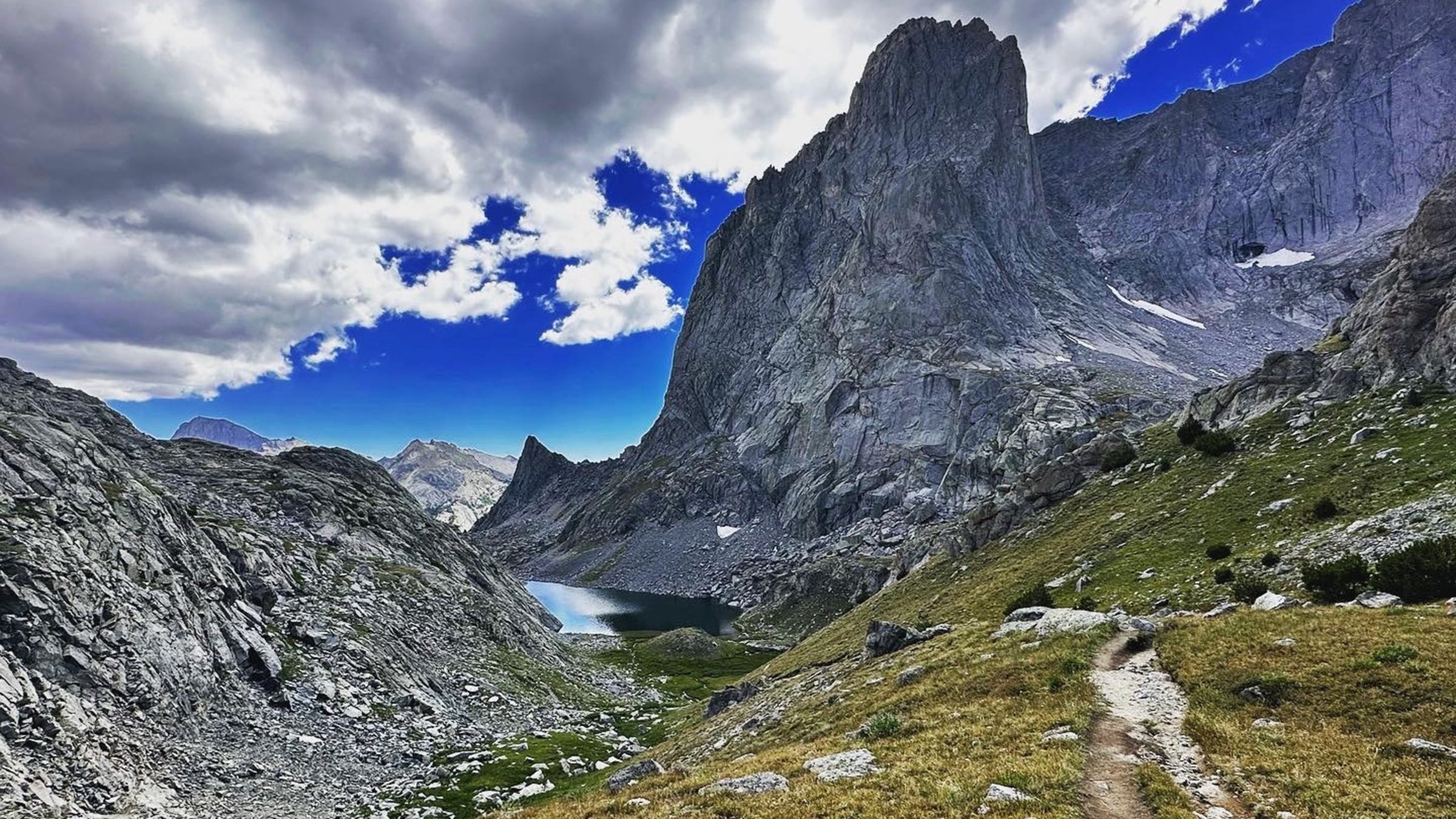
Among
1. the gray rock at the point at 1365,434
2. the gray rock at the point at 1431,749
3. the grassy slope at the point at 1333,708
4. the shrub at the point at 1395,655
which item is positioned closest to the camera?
the grassy slope at the point at 1333,708

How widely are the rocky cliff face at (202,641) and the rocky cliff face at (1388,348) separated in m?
66.5

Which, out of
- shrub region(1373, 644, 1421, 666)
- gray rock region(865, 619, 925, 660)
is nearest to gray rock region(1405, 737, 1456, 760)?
shrub region(1373, 644, 1421, 666)

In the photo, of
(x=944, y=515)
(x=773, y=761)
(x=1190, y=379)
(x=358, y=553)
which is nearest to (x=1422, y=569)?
(x=773, y=761)

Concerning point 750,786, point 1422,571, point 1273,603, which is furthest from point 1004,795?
point 1422,571

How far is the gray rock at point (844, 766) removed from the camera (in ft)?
53.7

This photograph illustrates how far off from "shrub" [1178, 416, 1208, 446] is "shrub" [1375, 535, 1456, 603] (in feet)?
113

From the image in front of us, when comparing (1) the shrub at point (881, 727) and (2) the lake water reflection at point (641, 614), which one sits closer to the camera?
(1) the shrub at point (881, 727)

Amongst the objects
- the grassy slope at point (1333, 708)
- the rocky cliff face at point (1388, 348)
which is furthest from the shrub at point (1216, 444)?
the grassy slope at point (1333, 708)

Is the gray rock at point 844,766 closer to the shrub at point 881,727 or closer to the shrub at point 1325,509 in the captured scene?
the shrub at point 881,727

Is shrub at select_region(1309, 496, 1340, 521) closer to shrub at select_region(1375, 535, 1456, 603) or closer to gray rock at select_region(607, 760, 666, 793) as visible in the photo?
shrub at select_region(1375, 535, 1456, 603)

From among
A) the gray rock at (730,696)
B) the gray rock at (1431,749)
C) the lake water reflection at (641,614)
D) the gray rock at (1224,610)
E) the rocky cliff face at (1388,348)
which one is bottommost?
the lake water reflection at (641,614)

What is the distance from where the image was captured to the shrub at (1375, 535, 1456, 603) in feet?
71.9

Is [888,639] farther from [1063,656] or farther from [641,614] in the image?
[641,614]

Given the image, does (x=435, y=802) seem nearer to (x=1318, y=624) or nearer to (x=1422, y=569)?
(x=1318, y=624)
